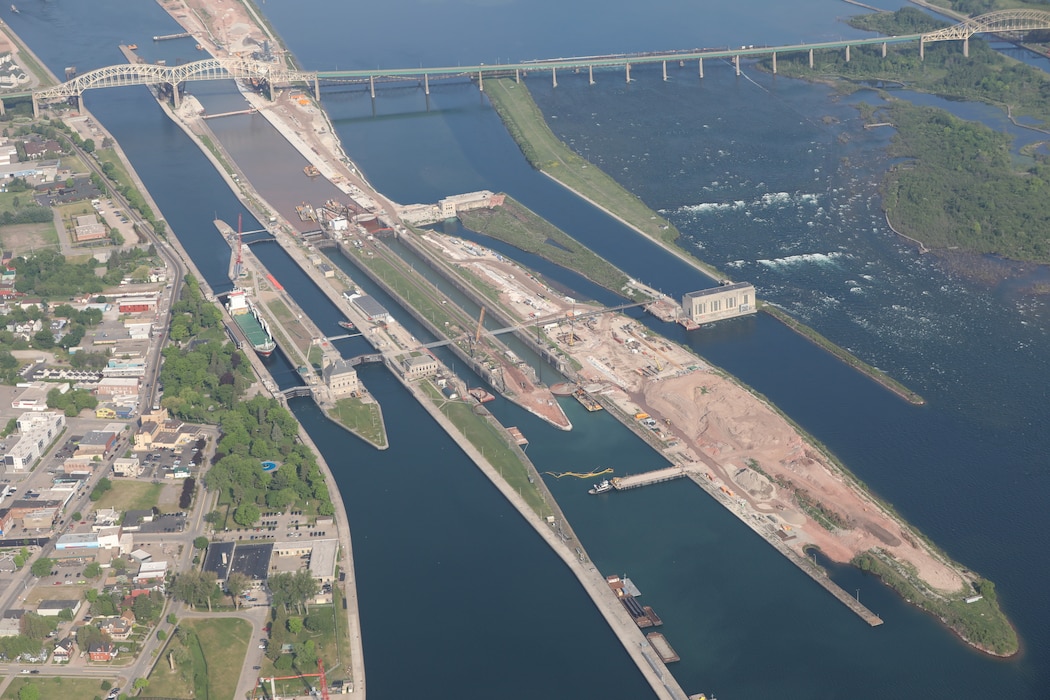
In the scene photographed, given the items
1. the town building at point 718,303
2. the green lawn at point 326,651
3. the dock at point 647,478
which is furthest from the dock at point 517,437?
the town building at point 718,303

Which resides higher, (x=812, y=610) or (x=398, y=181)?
→ (x=398, y=181)

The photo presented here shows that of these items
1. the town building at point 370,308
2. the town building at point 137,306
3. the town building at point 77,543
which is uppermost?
the town building at point 137,306

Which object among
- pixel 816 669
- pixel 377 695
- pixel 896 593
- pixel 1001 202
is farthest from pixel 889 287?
pixel 377 695

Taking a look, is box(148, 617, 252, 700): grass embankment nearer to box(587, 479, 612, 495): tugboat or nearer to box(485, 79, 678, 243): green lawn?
box(587, 479, 612, 495): tugboat

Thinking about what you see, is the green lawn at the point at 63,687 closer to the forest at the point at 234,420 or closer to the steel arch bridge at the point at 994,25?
the forest at the point at 234,420

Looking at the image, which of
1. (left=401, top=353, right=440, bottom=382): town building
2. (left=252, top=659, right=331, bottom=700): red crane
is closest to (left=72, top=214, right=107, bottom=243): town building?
(left=401, top=353, right=440, bottom=382): town building

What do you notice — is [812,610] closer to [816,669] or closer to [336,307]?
[816,669]

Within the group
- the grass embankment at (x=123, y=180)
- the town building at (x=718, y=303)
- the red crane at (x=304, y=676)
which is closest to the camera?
the red crane at (x=304, y=676)
